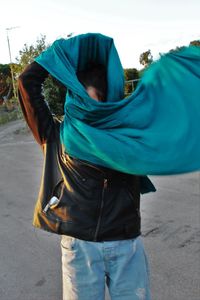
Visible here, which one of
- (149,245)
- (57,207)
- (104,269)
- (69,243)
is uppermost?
(57,207)

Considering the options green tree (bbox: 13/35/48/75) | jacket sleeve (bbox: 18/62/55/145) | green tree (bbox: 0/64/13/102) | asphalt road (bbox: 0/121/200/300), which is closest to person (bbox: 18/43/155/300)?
jacket sleeve (bbox: 18/62/55/145)

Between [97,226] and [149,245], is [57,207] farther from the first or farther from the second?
[149,245]

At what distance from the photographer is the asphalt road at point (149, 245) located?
3.69 m

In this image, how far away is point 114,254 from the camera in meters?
2.15

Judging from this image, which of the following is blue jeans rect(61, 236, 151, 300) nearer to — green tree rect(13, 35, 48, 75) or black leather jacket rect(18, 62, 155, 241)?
black leather jacket rect(18, 62, 155, 241)

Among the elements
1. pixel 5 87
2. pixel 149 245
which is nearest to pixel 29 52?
pixel 149 245

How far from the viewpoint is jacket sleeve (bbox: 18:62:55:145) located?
7.64 ft

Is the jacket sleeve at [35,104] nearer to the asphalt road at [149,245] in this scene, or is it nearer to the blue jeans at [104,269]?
the blue jeans at [104,269]

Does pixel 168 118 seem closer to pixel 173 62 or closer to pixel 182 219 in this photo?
pixel 173 62

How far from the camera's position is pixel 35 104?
2.34 meters

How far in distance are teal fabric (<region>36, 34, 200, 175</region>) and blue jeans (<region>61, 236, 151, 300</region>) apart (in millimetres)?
397

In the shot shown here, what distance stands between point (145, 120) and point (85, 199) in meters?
0.47

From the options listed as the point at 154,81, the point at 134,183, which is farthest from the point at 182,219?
the point at 154,81

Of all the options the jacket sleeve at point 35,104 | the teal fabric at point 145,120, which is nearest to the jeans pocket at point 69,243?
the teal fabric at point 145,120
